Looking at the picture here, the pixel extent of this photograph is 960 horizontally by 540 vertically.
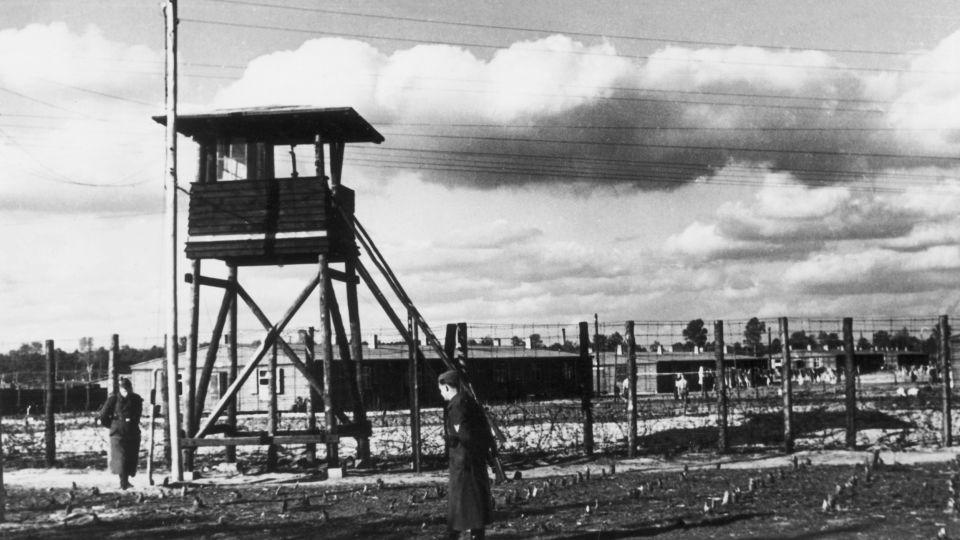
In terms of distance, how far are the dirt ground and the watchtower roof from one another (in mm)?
6805

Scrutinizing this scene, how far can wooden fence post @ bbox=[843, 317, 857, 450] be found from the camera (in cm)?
1739

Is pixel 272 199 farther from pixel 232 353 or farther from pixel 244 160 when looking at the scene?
pixel 232 353

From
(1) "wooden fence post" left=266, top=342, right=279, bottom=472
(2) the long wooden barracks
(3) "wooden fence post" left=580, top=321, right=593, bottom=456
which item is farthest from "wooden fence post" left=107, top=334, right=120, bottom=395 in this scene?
(2) the long wooden barracks

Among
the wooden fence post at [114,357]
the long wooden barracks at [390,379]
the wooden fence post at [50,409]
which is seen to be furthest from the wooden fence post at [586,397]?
the long wooden barracks at [390,379]

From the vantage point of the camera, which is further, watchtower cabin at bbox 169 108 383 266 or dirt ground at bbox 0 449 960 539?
watchtower cabin at bbox 169 108 383 266

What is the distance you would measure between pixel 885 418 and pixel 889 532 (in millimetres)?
13835

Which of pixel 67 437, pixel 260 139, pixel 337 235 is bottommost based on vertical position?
pixel 67 437

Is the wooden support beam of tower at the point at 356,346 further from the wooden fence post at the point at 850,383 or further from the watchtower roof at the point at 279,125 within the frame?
the wooden fence post at the point at 850,383

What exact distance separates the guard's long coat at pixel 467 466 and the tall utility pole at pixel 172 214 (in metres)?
8.49

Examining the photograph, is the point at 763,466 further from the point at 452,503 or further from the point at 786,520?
the point at 452,503

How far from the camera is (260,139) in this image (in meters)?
17.8

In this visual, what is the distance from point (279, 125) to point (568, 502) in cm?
954

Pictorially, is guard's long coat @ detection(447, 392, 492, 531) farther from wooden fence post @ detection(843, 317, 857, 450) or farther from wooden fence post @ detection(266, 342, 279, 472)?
wooden fence post @ detection(843, 317, 857, 450)

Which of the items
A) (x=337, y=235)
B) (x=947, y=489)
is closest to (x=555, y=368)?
(x=337, y=235)
